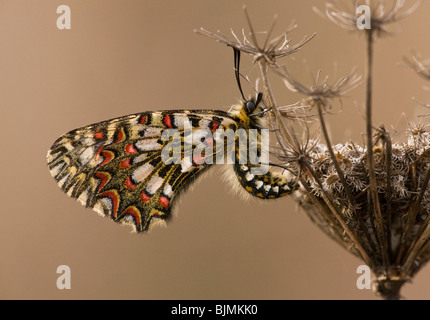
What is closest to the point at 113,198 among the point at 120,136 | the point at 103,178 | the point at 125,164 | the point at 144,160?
the point at 103,178

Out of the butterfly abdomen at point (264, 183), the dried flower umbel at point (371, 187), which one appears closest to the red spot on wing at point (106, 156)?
the butterfly abdomen at point (264, 183)

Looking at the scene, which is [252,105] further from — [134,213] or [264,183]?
[134,213]

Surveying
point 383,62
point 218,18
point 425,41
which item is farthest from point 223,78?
point 425,41

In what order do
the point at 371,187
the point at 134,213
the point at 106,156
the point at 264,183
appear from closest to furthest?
the point at 371,187, the point at 264,183, the point at 106,156, the point at 134,213

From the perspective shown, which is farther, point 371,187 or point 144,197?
point 144,197

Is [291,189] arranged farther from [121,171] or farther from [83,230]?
[83,230]

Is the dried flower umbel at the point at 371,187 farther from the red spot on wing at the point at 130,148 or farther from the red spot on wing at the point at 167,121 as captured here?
the red spot on wing at the point at 130,148

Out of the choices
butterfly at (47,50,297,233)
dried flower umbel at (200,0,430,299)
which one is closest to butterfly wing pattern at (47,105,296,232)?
butterfly at (47,50,297,233)
